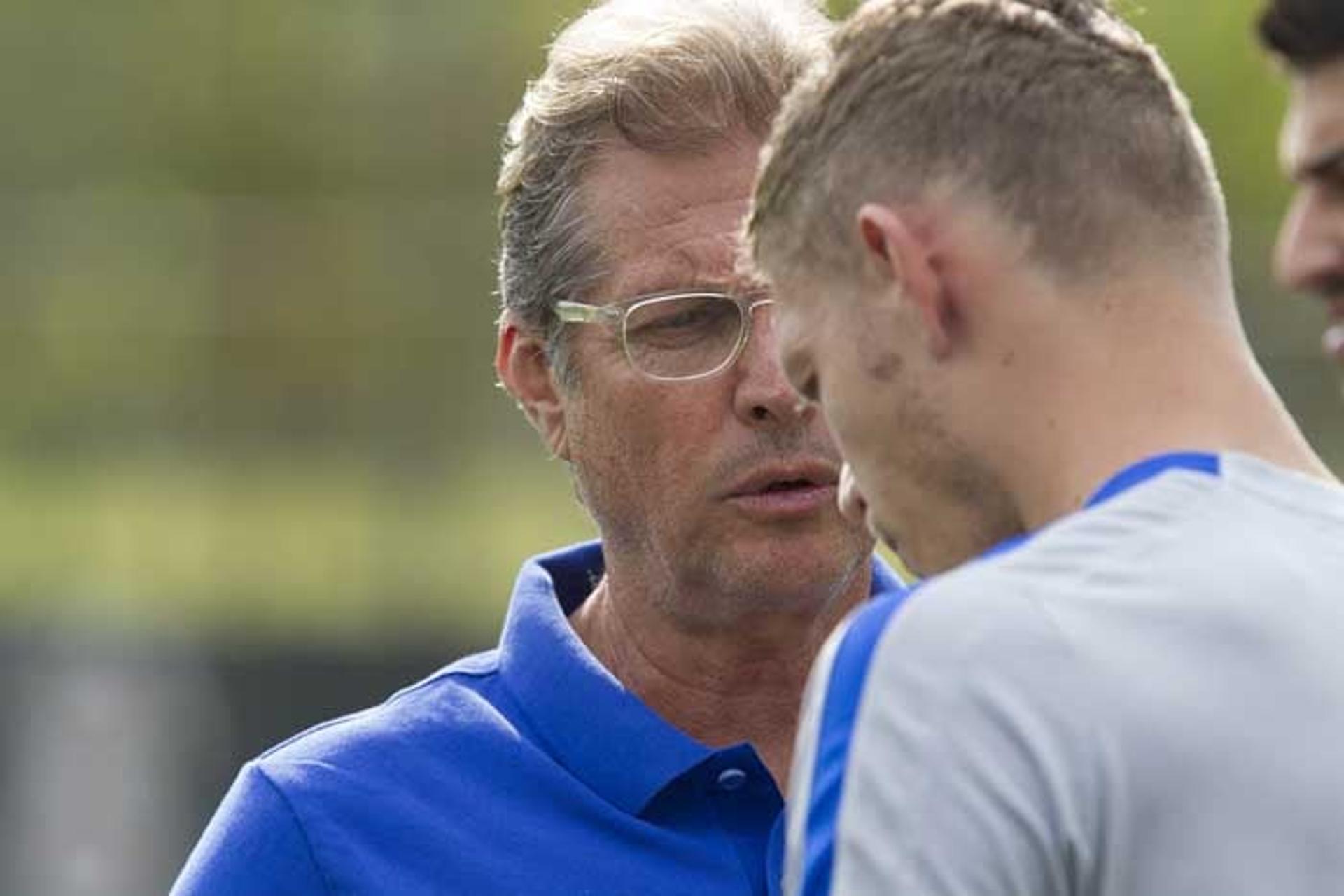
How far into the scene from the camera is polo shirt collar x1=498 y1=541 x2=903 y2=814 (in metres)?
3.00

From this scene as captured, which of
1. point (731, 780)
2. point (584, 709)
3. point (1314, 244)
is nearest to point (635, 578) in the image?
point (584, 709)

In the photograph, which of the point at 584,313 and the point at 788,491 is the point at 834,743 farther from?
the point at 584,313

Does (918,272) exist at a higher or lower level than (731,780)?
higher

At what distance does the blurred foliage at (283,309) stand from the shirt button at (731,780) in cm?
754

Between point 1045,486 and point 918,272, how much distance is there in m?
0.17

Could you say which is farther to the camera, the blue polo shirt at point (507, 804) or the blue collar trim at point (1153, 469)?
the blue polo shirt at point (507, 804)

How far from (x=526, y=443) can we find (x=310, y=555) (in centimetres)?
133

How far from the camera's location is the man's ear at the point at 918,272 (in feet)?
6.71

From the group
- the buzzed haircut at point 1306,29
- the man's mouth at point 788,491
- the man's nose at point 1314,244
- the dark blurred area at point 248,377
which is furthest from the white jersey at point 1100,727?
the dark blurred area at point 248,377

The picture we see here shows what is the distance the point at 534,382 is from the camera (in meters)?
3.37

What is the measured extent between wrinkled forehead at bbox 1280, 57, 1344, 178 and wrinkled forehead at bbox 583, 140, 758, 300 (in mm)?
1231

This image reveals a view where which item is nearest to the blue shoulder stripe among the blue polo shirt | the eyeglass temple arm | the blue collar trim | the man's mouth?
the blue collar trim

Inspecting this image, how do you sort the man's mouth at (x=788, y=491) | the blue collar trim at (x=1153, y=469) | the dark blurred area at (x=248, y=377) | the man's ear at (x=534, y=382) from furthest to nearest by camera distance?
the dark blurred area at (x=248, y=377)
the man's ear at (x=534, y=382)
the man's mouth at (x=788, y=491)
the blue collar trim at (x=1153, y=469)

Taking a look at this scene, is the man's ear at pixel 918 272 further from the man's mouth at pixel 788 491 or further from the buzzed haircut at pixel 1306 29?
the man's mouth at pixel 788 491
